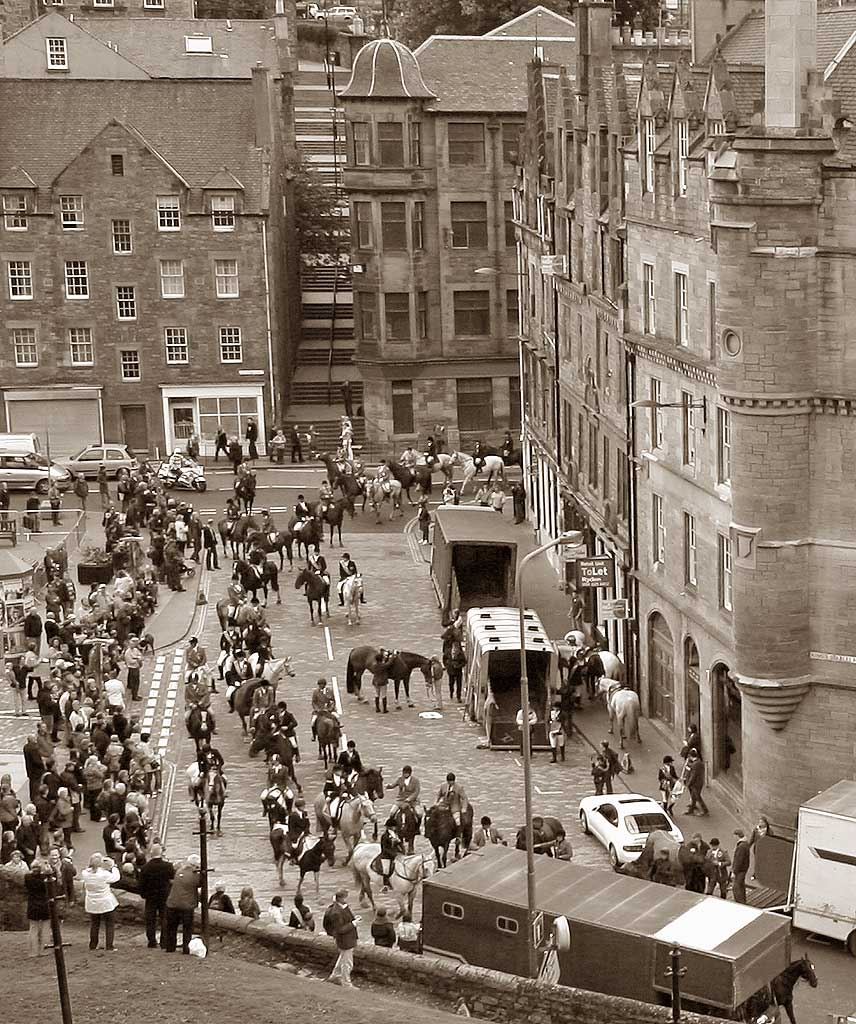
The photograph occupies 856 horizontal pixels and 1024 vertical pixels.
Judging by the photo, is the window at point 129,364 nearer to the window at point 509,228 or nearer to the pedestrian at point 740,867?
the window at point 509,228

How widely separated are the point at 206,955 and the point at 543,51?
217 ft

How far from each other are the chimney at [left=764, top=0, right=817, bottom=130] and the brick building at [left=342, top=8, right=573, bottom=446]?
4716cm

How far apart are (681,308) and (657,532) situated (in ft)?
20.5

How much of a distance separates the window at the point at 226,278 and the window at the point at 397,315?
6613 millimetres

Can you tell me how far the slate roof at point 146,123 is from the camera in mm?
92000

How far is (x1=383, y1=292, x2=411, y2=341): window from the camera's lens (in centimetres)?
9181

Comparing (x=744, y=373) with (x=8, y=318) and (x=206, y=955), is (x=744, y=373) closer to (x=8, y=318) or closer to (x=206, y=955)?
(x=206, y=955)

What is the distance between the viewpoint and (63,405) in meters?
91.3

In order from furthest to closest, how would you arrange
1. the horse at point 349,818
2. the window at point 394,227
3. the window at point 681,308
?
the window at point 394,227
the window at point 681,308
the horse at point 349,818

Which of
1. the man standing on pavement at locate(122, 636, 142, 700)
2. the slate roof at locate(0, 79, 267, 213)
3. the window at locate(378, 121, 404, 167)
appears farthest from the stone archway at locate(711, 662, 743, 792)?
the slate roof at locate(0, 79, 267, 213)

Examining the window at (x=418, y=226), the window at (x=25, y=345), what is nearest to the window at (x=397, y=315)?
the window at (x=418, y=226)

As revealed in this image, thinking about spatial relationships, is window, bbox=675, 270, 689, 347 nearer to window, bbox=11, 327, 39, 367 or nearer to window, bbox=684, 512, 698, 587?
window, bbox=684, 512, 698, 587

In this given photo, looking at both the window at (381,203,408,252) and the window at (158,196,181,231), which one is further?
the window at (158,196,181,231)

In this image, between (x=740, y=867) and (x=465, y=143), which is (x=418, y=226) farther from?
(x=740, y=867)
